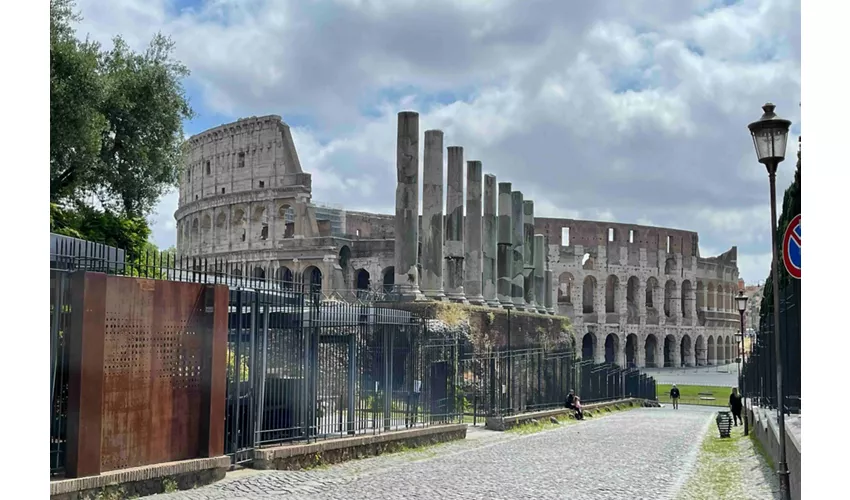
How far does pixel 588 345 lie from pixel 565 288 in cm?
375

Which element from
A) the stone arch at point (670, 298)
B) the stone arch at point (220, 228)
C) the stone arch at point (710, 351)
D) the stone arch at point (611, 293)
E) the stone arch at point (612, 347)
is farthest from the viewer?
the stone arch at point (710, 351)

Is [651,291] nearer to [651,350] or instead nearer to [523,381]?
[651,350]

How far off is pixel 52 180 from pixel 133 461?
988 cm

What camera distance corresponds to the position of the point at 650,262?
52250 mm

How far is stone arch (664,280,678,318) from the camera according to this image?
176 feet

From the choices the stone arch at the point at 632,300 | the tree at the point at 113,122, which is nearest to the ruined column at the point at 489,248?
the tree at the point at 113,122

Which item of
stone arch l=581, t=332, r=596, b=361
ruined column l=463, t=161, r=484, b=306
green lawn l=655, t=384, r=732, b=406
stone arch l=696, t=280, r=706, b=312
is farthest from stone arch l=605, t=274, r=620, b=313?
ruined column l=463, t=161, r=484, b=306

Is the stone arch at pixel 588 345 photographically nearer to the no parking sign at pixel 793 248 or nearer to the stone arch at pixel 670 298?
the stone arch at pixel 670 298

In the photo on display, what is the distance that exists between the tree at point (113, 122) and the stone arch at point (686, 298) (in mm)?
42046

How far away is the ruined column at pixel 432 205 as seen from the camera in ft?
74.2

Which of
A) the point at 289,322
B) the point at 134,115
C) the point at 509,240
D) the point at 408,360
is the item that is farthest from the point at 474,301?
the point at 289,322

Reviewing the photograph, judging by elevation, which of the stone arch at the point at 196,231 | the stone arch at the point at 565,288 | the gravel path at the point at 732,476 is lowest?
the gravel path at the point at 732,476

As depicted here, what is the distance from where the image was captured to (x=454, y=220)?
25.5m

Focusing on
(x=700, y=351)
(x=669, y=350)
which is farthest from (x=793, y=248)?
(x=700, y=351)
